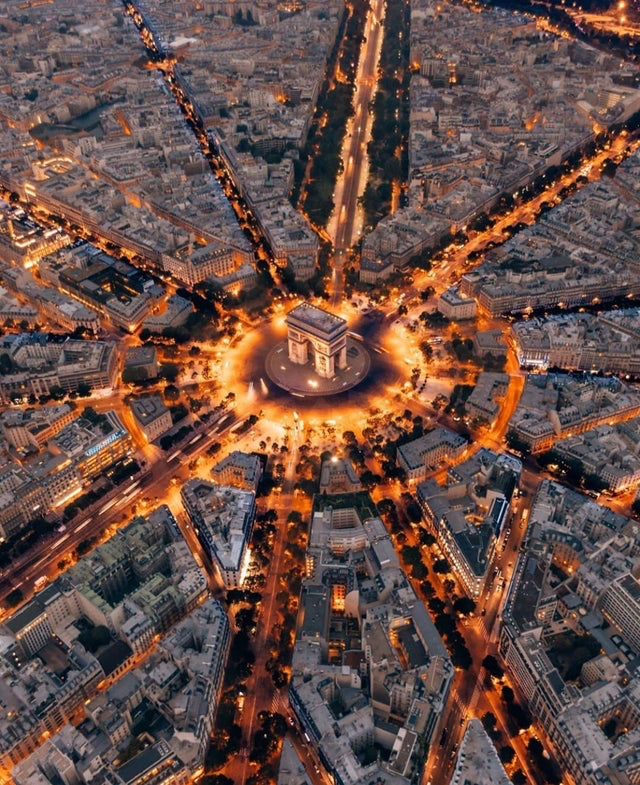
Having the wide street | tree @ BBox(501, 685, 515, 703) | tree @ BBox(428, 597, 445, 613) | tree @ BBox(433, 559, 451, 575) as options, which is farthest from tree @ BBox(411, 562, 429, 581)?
the wide street

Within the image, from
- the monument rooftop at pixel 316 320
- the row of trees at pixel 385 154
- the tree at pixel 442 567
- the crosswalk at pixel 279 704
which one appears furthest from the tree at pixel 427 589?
the row of trees at pixel 385 154

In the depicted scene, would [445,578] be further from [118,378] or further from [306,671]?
[118,378]

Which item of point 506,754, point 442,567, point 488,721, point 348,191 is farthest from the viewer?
point 348,191

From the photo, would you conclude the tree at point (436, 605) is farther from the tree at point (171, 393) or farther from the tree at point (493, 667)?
the tree at point (171, 393)

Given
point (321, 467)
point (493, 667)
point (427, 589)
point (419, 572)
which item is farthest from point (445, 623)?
point (321, 467)

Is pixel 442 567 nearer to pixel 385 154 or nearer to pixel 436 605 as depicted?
pixel 436 605

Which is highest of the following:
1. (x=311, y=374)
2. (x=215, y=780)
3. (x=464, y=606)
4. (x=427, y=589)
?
(x=311, y=374)
